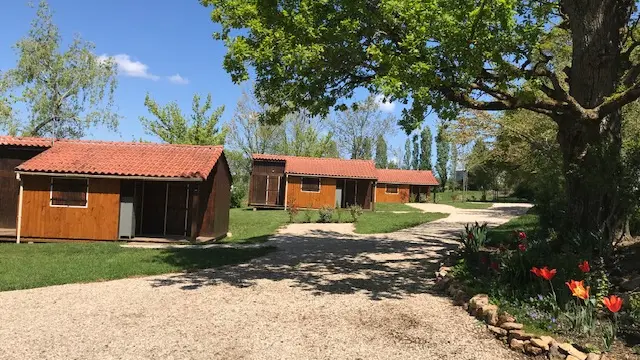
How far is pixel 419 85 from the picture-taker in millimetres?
7016

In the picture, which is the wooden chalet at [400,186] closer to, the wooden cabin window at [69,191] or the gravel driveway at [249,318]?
the wooden cabin window at [69,191]

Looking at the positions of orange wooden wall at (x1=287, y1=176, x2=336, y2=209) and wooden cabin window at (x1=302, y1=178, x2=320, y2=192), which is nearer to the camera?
orange wooden wall at (x1=287, y1=176, x2=336, y2=209)

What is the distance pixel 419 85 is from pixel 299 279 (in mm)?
4175

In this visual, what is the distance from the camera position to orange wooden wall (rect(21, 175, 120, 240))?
1510 cm

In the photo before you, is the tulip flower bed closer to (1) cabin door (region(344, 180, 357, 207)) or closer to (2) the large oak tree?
(2) the large oak tree

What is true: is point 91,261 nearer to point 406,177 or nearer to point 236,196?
point 236,196

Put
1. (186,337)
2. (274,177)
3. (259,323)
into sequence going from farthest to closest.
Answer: (274,177) < (259,323) < (186,337)

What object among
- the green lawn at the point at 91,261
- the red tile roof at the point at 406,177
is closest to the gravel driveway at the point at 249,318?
the green lawn at the point at 91,261

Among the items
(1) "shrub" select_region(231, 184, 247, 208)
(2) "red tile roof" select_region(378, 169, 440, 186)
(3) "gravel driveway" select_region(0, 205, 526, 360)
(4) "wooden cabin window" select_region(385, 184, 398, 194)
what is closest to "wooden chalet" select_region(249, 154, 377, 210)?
(1) "shrub" select_region(231, 184, 247, 208)

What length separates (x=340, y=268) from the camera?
10.1m

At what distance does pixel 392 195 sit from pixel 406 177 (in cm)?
246

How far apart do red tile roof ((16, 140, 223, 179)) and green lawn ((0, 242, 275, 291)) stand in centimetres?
249

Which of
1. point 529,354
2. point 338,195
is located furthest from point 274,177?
point 529,354

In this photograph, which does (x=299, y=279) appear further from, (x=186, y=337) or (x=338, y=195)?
(x=338, y=195)
